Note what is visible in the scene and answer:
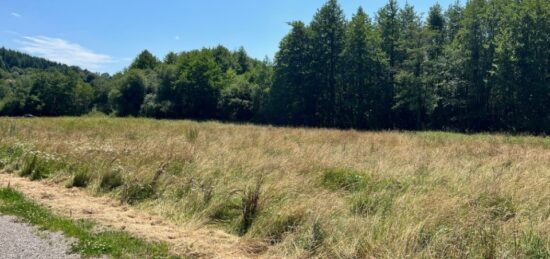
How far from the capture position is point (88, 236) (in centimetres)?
505

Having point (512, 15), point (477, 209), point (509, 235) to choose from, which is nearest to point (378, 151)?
point (477, 209)

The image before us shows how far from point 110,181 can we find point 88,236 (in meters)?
3.37

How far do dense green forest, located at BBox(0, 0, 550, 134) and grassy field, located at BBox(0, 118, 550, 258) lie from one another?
28653 millimetres

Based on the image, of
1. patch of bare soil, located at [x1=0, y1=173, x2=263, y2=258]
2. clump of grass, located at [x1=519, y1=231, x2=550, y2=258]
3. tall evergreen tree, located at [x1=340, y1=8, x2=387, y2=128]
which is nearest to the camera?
clump of grass, located at [x1=519, y1=231, x2=550, y2=258]

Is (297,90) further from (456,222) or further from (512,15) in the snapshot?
(456,222)

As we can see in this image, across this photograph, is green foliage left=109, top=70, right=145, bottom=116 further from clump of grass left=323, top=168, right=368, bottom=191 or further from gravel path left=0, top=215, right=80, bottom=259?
gravel path left=0, top=215, right=80, bottom=259

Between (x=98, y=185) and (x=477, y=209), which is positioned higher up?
(x=477, y=209)

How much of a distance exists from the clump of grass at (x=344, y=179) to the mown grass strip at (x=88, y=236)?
12.5ft

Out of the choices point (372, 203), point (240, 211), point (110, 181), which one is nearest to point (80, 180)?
point (110, 181)

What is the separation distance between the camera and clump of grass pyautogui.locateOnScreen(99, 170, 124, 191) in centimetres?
811

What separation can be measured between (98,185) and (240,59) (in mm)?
69323

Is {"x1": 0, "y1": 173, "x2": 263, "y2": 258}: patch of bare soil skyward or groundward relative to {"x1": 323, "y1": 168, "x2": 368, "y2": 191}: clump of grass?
groundward

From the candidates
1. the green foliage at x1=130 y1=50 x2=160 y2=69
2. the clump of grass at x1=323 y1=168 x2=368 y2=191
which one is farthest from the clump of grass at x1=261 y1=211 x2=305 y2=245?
the green foliage at x1=130 y1=50 x2=160 y2=69

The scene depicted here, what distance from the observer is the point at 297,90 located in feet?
155
